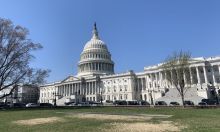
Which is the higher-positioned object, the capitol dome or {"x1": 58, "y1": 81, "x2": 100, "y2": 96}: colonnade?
the capitol dome

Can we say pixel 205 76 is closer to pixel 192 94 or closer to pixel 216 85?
pixel 216 85

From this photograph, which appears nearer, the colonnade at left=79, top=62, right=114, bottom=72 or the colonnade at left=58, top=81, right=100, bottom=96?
the colonnade at left=58, top=81, right=100, bottom=96

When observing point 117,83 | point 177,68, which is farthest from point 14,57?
point 117,83

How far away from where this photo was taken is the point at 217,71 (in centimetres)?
9700

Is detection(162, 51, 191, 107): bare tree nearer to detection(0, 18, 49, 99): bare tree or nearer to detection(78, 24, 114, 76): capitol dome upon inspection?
detection(0, 18, 49, 99): bare tree

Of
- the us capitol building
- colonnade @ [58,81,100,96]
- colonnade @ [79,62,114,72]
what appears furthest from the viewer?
colonnade @ [79,62,114,72]

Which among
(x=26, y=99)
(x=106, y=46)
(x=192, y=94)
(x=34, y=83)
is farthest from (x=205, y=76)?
(x=26, y=99)

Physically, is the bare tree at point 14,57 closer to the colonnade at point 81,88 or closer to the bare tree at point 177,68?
the bare tree at point 177,68

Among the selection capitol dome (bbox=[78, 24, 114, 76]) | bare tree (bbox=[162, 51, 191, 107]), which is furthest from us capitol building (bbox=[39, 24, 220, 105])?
bare tree (bbox=[162, 51, 191, 107])

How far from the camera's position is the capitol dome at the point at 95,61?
486 ft

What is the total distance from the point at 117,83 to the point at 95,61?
25.3 metres

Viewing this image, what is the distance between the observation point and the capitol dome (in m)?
148

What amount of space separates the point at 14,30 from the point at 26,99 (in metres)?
112

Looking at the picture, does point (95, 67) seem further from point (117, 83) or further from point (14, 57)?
point (14, 57)
